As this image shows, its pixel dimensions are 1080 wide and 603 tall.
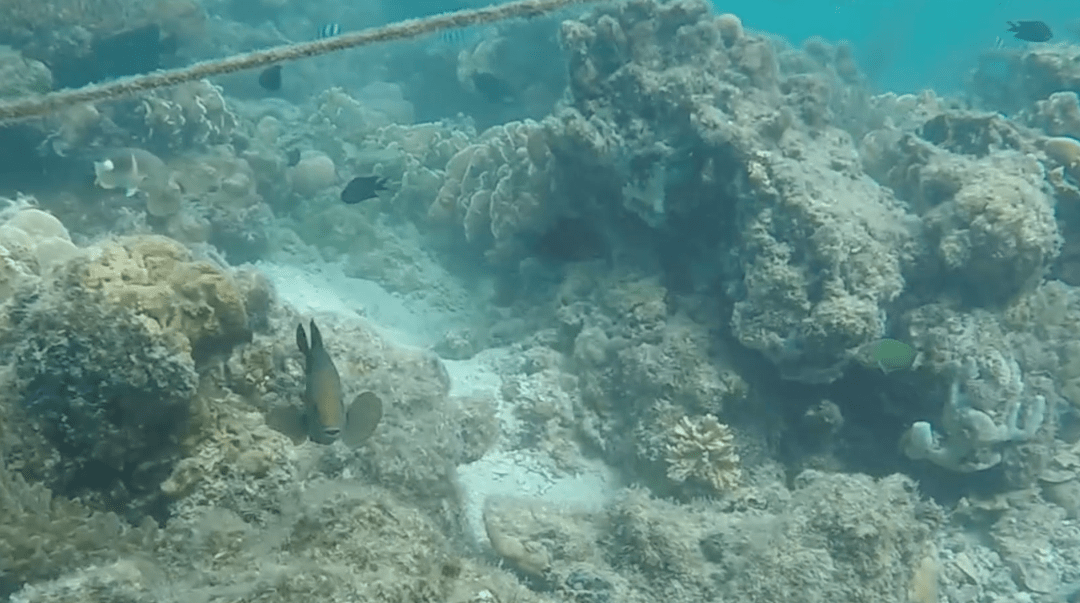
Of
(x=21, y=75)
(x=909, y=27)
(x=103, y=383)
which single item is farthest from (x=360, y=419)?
(x=909, y=27)

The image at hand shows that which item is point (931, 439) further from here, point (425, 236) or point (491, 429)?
point (425, 236)

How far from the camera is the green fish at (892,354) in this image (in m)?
5.06

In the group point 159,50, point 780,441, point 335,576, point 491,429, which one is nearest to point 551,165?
point 491,429

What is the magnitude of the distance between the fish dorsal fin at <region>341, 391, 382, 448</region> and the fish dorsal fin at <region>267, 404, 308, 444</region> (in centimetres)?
19

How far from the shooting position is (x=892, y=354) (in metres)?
5.08

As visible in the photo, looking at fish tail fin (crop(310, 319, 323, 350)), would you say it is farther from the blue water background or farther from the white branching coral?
the blue water background

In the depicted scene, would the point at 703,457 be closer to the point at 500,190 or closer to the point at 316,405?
the point at 316,405

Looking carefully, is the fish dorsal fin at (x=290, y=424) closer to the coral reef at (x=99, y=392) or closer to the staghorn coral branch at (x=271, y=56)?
the coral reef at (x=99, y=392)

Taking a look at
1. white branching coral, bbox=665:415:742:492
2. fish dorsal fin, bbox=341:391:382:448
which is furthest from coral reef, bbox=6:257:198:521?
white branching coral, bbox=665:415:742:492

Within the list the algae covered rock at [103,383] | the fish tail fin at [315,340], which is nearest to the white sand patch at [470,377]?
the fish tail fin at [315,340]

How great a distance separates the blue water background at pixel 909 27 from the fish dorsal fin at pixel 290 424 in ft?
85.6

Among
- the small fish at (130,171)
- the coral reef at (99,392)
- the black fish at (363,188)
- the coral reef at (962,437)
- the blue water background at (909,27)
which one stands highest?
the blue water background at (909,27)

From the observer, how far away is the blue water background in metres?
30.0

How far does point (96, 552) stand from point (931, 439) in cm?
533
